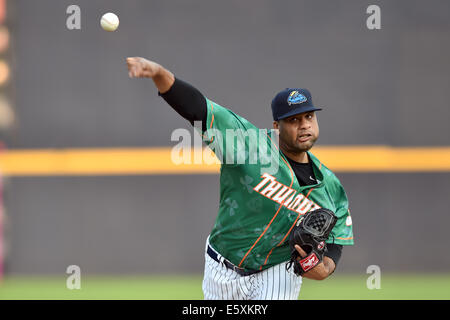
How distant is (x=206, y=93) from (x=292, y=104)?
3937 mm

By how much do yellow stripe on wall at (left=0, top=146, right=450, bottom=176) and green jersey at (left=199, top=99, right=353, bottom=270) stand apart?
145 inches

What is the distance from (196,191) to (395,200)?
2171mm

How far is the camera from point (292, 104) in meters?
3.08

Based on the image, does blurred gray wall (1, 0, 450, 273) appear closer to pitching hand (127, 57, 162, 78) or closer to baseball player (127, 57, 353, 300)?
baseball player (127, 57, 353, 300)

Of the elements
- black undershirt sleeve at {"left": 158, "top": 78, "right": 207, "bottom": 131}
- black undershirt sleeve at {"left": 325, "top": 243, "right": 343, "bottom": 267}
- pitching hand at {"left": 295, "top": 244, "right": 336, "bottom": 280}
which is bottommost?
pitching hand at {"left": 295, "top": 244, "right": 336, "bottom": 280}

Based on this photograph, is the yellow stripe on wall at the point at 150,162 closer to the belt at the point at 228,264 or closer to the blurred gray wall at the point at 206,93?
the blurred gray wall at the point at 206,93

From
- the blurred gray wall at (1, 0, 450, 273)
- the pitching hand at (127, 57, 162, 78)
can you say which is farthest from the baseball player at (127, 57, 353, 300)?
the blurred gray wall at (1, 0, 450, 273)

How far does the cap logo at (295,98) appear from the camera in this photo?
3.09 metres

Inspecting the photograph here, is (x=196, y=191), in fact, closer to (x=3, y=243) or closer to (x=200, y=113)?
(x=3, y=243)

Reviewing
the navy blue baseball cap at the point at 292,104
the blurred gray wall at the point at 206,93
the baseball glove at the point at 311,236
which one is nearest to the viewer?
the baseball glove at the point at 311,236

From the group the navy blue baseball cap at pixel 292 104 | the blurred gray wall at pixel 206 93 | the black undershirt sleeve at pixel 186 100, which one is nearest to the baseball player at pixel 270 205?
the navy blue baseball cap at pixel 292 104

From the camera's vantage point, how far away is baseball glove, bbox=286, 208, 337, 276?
2967 mm
